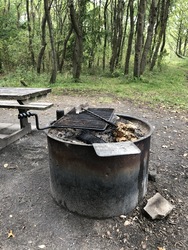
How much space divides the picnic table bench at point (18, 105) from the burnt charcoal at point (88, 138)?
1641 mm

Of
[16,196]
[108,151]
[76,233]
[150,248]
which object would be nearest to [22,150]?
[16,196]

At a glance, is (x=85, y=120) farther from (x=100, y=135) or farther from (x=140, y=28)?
(x=140, y=28)

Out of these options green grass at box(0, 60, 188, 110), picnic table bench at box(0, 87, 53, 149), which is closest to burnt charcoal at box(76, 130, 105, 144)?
picnic table bench at box(0, 87, 53, 149)

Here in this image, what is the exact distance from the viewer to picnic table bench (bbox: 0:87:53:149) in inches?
155

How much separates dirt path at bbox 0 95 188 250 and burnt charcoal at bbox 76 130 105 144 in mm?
829

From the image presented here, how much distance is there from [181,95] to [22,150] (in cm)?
668

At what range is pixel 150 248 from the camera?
222cm

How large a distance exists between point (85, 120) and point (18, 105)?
2225 millimetres

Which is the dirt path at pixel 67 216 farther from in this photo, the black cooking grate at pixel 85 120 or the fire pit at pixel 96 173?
the black cooking grate at pixel 85 120

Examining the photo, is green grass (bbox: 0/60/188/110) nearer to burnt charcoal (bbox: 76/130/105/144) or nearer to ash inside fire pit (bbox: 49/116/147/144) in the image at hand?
ash inside fire pit (bbox: 49/116/147/144)

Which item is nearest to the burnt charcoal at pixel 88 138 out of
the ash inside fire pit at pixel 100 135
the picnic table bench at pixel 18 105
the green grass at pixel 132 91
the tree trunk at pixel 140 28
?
the ash inside fire pit at pixel 100 135

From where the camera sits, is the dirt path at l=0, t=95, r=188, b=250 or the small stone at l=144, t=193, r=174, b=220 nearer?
the dirt path at l=0, t=95, r=188, b=250

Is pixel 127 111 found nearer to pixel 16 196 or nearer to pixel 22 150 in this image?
pixel 22 150

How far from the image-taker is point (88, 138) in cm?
255
